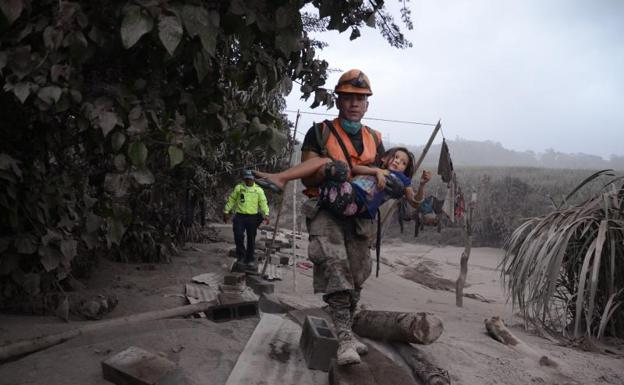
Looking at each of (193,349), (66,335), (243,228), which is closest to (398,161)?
(193,349)

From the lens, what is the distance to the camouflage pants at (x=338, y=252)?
2971mm

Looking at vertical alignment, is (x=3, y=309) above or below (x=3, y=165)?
below

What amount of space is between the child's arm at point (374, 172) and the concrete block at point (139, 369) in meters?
1.58

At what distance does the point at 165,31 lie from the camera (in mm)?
1645

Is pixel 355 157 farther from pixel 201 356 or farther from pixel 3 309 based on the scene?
pixel 3 309

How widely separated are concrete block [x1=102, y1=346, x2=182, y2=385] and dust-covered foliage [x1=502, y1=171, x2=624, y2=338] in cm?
362

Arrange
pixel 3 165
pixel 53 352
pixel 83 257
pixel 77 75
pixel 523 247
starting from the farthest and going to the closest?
pixel 83 257 < pixel 523 247 < pixel 53 352 < pixel 3 165 < pixel 77 75

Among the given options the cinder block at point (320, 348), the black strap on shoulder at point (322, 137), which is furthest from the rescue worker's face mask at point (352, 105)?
the cinder block at point (320, 348)

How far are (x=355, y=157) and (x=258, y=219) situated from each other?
5465 mm

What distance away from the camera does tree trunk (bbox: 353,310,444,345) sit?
312 cm

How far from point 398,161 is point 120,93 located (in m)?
1.87

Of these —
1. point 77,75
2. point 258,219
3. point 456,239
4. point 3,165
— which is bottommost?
point 456,239

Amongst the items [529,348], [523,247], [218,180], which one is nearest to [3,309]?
[529,348]

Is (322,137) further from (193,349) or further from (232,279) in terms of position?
(232,279)
